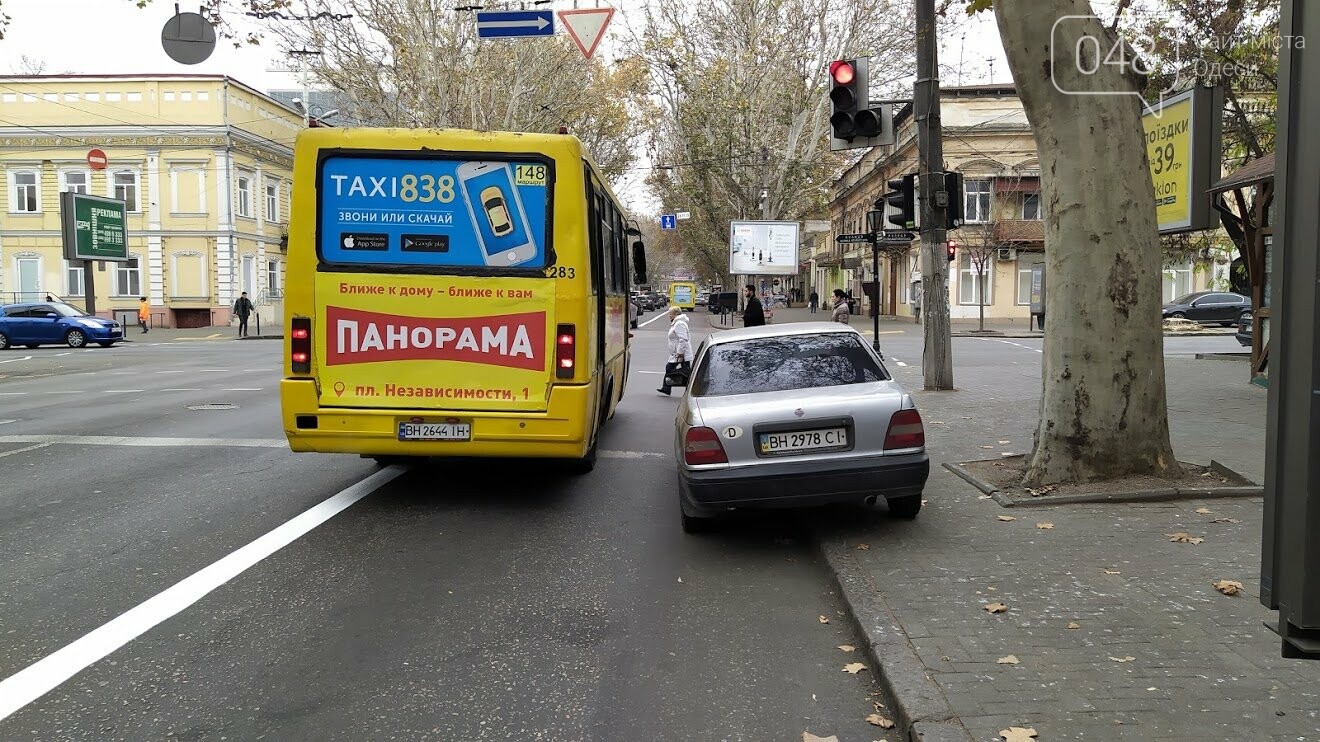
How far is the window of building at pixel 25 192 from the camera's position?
145ft

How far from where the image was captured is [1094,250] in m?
6.78

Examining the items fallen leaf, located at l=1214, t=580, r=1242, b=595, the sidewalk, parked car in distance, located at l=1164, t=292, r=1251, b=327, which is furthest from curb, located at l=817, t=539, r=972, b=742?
parked car in distance, located at l=1164, t=292, r=1251, b=327

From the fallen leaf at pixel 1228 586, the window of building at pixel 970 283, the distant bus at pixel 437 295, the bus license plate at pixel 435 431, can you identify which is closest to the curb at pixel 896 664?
the fallen leaf at pixel 1228 586

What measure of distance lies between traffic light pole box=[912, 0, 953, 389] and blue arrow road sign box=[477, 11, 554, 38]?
5.21 metres

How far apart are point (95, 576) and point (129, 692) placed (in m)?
1.92

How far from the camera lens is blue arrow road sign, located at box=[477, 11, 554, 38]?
43.7 ft

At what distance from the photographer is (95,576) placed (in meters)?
5.55

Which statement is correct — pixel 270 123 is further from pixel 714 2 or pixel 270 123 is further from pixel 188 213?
pixel 714 2

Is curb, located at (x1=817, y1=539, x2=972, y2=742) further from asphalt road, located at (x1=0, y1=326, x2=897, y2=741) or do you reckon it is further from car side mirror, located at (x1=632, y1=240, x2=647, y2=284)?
car side mirror, located at (x1=632, y1=240, x2=647, y2=284)

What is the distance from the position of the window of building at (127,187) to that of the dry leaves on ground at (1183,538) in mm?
46841

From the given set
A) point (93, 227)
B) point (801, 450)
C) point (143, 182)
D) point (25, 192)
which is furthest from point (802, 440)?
point (25, 192)

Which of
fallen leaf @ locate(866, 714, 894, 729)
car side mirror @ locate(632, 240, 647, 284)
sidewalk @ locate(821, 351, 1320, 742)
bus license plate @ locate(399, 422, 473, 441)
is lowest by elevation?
Result: fallen leaf @ locate(866, 714, 894, 729)

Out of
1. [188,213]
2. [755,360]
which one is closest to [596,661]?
[755,360]

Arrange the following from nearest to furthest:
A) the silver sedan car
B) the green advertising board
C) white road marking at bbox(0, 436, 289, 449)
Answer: the silver sedan car, white road marking at bbox(0, 436, 289, 449), the green advertising board
